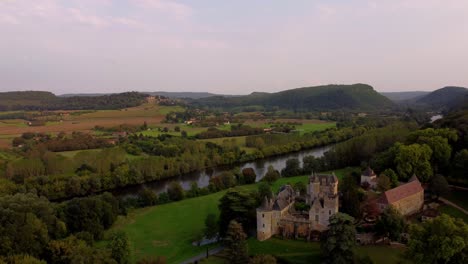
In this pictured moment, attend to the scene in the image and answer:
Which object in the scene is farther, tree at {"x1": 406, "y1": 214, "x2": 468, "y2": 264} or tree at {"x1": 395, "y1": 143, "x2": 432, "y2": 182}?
tree at {"x1": 395, "y1": 143, "x2": 432, "y2": 182}

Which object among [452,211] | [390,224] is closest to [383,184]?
[452,211]

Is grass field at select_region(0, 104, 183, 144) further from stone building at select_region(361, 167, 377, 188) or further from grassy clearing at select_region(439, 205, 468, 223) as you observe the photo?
grassy clearing at select_region(439, 205, 468, 223)

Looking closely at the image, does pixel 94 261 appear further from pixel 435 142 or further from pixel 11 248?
pixel 435 142

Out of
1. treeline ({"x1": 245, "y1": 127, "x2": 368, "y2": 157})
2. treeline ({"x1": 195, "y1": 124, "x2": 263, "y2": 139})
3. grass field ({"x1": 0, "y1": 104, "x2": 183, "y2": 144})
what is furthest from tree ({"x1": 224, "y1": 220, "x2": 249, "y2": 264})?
grass field ({"x1": 0, "y1": 104, "x2": 183, "y2": 144})

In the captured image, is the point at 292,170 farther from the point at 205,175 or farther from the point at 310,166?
the point at 205,175

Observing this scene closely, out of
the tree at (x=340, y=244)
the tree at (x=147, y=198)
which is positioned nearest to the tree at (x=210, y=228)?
the tree at (x=340, y=244)

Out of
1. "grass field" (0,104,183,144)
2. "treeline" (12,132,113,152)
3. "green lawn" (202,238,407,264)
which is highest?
"grass field" (0,104,183,144)

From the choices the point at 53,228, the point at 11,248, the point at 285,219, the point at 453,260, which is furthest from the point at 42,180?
the point at 453,260
